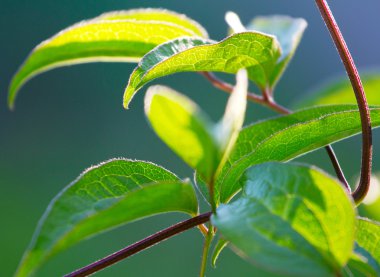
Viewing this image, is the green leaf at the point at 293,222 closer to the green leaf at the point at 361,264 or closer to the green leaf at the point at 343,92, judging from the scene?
the green leaf at the point at 361,264

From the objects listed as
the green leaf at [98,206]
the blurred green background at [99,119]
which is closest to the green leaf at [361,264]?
the green leaf at [98,206]

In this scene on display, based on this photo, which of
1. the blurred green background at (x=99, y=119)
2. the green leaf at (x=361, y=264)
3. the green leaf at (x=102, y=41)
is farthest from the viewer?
the blurred green background at (x=99, y=119)

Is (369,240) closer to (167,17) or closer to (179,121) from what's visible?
(179,121)

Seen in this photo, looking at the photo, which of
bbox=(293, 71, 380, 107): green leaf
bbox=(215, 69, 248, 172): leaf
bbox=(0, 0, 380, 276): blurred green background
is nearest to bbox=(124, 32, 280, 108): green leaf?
bbox=(215, 69, 248, 172): leaf

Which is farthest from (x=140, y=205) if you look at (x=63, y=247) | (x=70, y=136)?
(x=70, y=136)

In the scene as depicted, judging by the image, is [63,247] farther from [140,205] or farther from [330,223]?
[330,223]

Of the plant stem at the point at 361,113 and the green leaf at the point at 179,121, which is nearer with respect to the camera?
the green leaf at the point at 179,121
